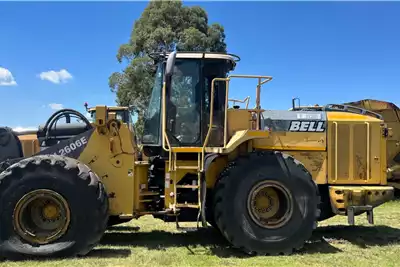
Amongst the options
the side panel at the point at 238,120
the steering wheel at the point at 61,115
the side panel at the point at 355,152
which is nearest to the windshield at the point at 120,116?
the steering wheel at the point at 61,115

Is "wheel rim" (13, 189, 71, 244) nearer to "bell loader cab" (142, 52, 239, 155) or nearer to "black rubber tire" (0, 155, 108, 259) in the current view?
"black rubber tire" (0, 155, 108, 259)

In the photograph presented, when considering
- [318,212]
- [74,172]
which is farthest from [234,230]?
[74,172]

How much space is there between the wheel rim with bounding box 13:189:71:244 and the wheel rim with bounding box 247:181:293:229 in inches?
109

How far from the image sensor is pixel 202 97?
7133 millimetres

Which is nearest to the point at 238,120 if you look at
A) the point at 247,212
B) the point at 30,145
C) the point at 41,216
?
the point at 247,212

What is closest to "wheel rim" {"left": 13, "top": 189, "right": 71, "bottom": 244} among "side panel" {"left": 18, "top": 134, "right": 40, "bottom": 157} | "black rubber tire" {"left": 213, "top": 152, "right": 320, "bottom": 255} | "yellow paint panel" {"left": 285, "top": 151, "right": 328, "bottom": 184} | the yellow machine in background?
the yellow machine in background

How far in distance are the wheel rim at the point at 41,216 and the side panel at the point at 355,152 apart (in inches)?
173

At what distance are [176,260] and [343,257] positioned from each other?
8.12ft

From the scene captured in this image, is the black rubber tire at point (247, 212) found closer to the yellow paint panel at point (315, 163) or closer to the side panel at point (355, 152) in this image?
the yellow paint panel at point (315, 163)

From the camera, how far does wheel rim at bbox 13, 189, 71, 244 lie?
6215 millimetres

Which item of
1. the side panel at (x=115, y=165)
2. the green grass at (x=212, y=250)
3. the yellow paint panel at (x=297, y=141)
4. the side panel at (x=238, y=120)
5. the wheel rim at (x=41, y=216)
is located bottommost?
the green grass at (x=212, y=250)

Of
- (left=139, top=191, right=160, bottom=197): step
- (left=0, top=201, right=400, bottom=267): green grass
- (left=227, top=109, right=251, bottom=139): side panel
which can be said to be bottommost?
(left=0, top=201, right=400, bottom=267): green grass

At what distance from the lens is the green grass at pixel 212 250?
241 inches

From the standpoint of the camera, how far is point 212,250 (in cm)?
685
